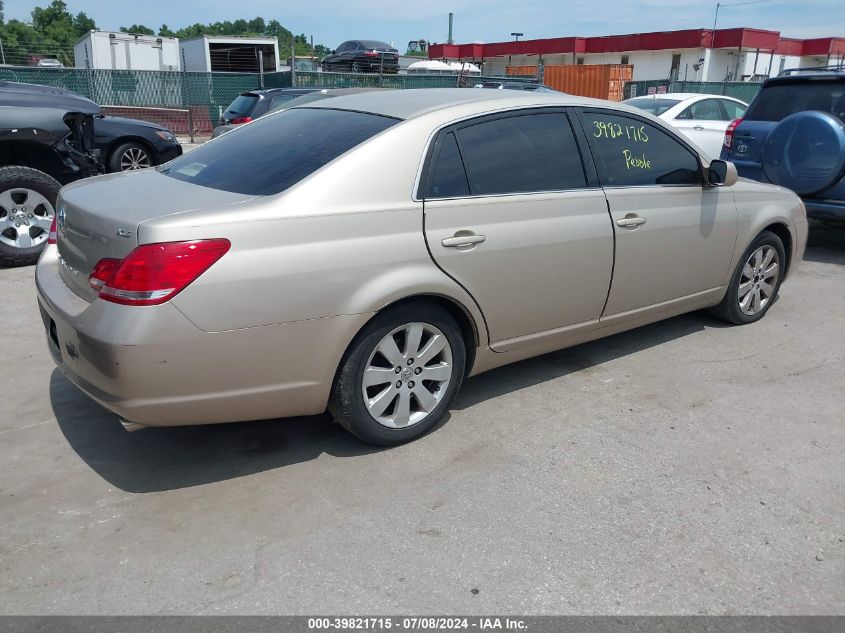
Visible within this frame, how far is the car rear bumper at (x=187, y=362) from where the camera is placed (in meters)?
2.84

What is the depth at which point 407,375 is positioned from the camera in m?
3.54

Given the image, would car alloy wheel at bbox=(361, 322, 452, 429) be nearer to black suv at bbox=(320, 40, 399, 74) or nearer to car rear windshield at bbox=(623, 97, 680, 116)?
car rear windshield at bbox=(623, 97, 680, 116)

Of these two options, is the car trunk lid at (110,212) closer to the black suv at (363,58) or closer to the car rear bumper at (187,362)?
the car rear bumper at (187,362)

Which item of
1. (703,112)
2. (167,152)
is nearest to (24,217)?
(167,152)

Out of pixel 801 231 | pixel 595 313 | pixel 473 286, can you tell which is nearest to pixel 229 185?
pixel 473 286

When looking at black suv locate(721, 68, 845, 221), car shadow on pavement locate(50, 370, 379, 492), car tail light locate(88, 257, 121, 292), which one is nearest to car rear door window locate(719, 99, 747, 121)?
black suv locate(721, 68, 845, 221)

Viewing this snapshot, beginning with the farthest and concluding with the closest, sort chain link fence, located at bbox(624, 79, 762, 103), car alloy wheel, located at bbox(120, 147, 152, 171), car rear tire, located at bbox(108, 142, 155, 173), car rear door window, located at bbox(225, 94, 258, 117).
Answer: chain link fence, located at bbox(624, 79, 762, 103) < car rear door window, located at bbox(225, 94, 258, 117) < car alloy wheel, located at bbox(120, 147, 152, 171) < car rear tire, located at bbox(108, 142, 155, 173)

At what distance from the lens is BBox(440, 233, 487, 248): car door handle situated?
3486 mm

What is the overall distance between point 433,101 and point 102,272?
188 centimetres

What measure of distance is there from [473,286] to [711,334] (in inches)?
101

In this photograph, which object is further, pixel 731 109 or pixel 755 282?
pixel 731 109

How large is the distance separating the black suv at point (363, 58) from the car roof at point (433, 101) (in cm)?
2303

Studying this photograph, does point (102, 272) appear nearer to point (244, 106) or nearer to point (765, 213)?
point (765, 213)

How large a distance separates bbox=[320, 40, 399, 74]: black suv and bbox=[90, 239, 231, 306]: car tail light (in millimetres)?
24626
